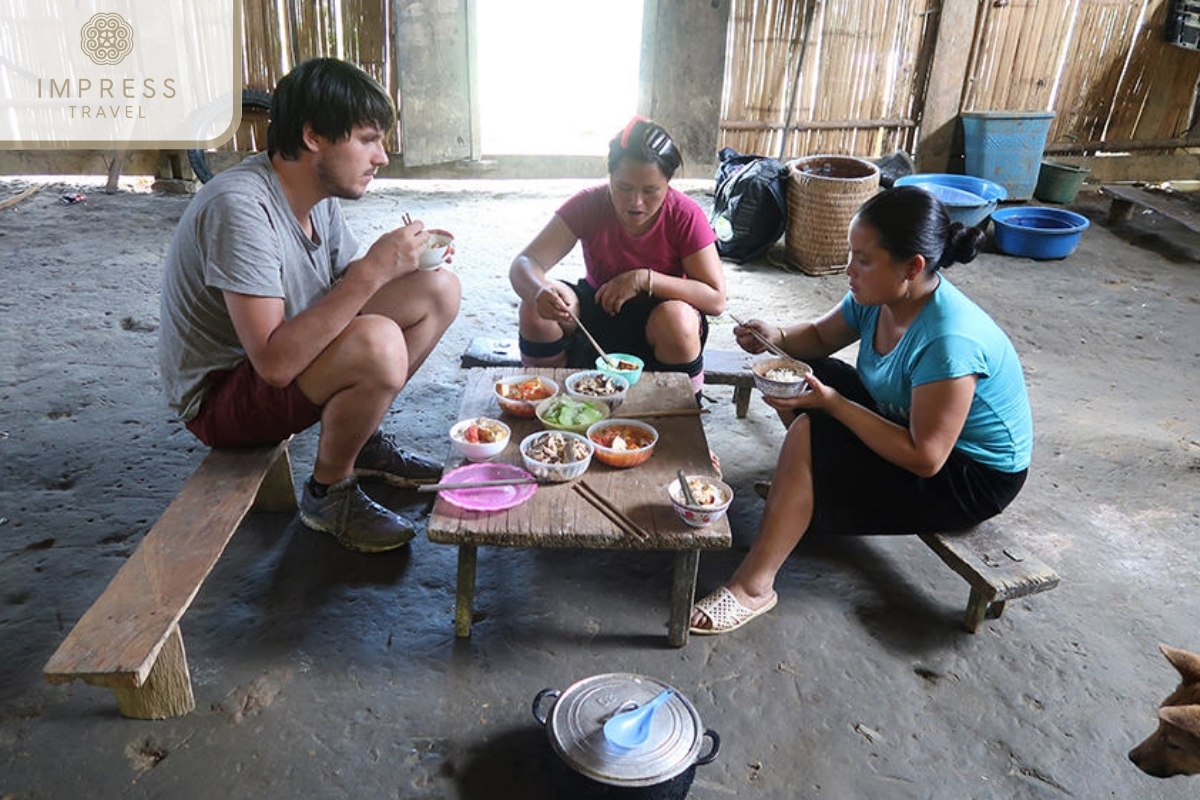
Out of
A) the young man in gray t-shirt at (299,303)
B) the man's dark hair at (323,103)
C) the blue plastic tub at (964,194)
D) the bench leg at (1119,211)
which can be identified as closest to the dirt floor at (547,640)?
the young man in gray t-shirt at (299,303)

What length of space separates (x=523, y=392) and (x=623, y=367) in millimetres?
380

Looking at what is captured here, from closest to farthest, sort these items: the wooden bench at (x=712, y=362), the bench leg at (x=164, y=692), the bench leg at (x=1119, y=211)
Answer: the bench leg at (x=164, y=692), the wooden bench at (x=712, y=362), the bench leg at (x=1119, y=211)

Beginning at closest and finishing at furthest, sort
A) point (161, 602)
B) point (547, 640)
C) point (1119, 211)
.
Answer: point (161, 602) → point (547, 640) → point (1119, 211)

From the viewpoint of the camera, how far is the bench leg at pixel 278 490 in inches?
110

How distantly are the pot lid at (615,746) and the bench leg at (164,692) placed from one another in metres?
0.91

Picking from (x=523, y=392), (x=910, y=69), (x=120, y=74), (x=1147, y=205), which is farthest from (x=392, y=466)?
(x=1147, y=205)

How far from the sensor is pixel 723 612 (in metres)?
2.40

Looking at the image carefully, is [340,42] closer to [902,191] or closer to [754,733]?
[902,191]

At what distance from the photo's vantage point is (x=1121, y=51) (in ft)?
23.3

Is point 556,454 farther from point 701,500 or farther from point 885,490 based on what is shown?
point 885,490

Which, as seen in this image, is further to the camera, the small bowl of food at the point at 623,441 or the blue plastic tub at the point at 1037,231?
the blue plastic tub at the point at 1037,231

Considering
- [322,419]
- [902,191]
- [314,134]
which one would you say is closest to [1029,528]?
[902,191]

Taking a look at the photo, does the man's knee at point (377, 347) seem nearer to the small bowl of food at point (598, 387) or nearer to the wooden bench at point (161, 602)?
the wooden bench at point (161, 602)

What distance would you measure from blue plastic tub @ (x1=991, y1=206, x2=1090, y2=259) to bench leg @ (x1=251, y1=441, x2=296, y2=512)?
17.1 ft
